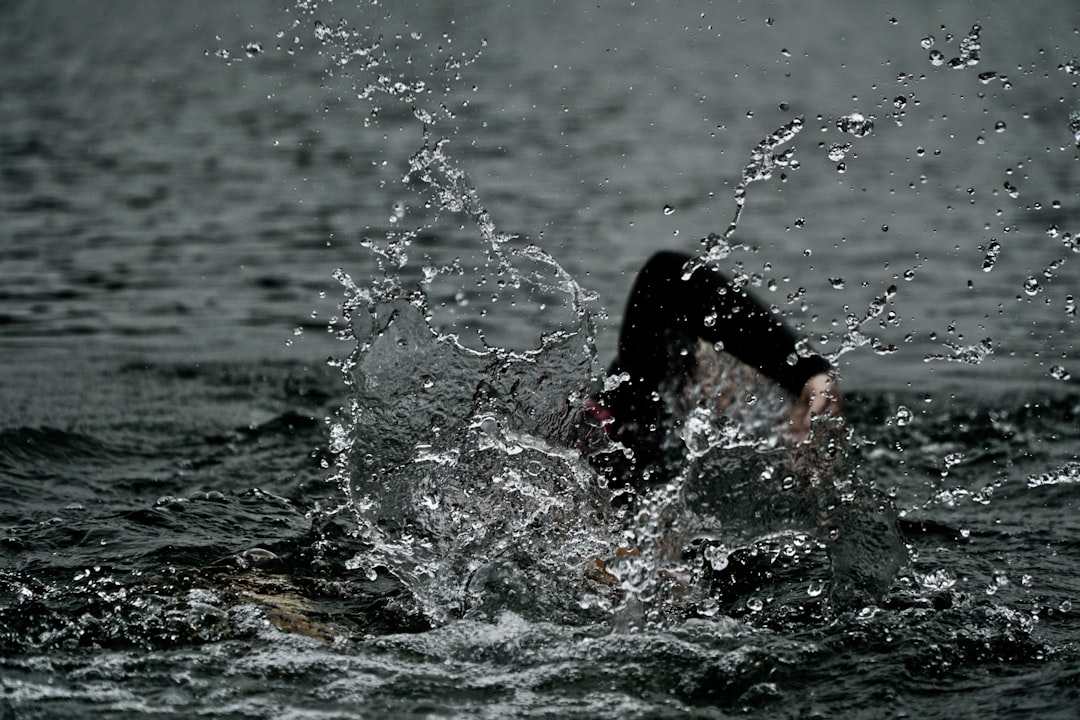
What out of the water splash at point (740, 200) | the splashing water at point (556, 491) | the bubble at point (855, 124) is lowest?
the splashing water at point (556, 491)

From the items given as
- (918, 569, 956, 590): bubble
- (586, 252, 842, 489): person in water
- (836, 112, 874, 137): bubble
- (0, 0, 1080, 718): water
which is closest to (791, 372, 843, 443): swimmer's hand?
(586, 252, 842, 489): person in water

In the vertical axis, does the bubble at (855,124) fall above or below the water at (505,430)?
above

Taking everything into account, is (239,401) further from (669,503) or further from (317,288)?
(669,503)

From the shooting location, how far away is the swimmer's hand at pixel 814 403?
474cm

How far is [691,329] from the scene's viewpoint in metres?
4.89

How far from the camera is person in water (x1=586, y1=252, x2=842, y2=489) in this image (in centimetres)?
479

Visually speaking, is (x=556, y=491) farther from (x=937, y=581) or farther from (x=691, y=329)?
(x=937, y=581)

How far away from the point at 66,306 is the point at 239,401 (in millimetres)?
2585

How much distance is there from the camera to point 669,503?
180 inches

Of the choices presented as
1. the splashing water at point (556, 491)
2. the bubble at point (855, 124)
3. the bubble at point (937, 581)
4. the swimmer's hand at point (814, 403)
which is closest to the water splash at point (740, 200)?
the splashing water at point (556, 491)

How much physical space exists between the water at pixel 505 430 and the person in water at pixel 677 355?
14 cm

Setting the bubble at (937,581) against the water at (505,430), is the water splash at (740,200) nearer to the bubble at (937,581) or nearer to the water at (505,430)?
the water at (505,430)

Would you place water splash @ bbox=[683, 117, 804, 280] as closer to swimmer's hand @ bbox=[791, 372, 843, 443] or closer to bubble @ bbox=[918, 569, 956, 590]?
swimmer's hand @ bbox=[791, 372, 843, 443]

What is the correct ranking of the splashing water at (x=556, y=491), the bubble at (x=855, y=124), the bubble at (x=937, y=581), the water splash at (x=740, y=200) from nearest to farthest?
the splashing water at (x=556, y=491) < the bubble at (x=937, y=581) < the water splash at (x=740, y=200) < the bubble at (x=855, y=124)
